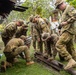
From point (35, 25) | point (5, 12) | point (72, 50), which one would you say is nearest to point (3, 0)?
point (5, 12)

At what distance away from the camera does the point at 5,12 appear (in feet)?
31.5

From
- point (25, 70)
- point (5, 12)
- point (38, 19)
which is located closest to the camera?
point (25, 70)

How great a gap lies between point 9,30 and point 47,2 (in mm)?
21332

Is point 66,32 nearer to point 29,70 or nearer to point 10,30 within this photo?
point 29,70

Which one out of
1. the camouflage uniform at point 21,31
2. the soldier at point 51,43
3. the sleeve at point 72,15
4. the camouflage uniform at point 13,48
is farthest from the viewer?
the camouflage uniform at point 21,31

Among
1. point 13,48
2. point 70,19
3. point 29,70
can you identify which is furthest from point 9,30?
point 70,19

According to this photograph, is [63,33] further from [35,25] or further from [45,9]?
[45,9]

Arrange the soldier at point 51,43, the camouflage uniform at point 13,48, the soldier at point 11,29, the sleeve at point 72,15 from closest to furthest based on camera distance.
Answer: the sleeve at point 72,15 → the camouflage uniform at point 13,48 → the soldier at point 51,43 → the soldier at point 11,29

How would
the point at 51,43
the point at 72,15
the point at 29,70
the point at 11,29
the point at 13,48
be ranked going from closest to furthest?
1. the point at 72,15
2. the point at 29,70
3. the point at 13,48
4. the point at 11,29
5. the point at 51,43

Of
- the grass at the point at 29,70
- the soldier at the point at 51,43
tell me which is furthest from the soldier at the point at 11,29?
the grass at the point at 29,70

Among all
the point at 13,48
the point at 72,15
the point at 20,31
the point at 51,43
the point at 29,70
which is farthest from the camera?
the point at 20,31

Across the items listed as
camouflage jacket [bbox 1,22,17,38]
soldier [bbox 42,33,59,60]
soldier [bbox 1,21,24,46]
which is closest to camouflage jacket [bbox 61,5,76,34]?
soldier [bbox 42,33,59,60]

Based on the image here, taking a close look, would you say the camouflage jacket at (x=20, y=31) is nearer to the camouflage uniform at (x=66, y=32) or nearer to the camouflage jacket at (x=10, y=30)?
the camouflage jacket at (x=10, y=30)

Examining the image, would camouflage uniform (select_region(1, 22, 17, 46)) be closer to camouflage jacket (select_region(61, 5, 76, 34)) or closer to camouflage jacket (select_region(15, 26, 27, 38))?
camouflage jacket (select_region(15, 26, 27, 38))
